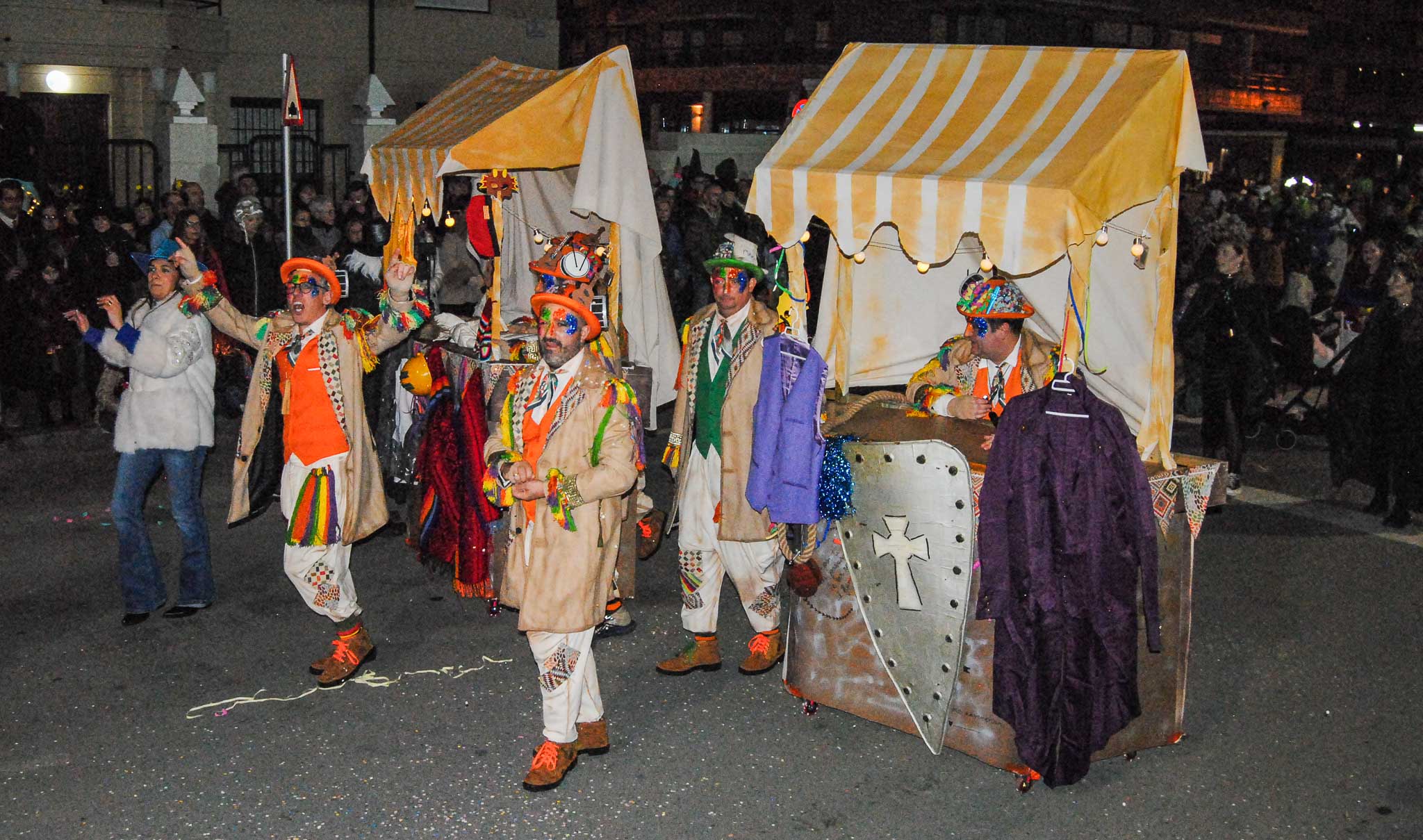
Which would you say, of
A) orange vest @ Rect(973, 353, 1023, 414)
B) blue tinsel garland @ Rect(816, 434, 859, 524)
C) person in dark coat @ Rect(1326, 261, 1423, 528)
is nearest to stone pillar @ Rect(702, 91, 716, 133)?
person in dark coat @ Rect(1326, 261, 1423, 528)

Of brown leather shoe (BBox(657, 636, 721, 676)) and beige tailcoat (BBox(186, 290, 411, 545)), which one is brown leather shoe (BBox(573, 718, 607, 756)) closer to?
brown leather shoe (BBox(657, 636, 721, 676))

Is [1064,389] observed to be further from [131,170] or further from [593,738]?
[131,170]

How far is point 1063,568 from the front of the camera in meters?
5.09

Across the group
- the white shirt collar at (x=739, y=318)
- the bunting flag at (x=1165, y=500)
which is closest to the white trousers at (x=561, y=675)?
the white shirt collar at (x=739, y=318)

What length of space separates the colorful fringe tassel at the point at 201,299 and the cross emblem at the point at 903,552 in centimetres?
356

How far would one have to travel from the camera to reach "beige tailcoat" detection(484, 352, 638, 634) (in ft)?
16.5

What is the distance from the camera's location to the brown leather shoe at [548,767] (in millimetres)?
5211

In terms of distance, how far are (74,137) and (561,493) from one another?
1652cm

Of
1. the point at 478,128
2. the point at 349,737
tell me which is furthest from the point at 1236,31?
the point at 349,737

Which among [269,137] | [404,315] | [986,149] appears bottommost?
[404,315]

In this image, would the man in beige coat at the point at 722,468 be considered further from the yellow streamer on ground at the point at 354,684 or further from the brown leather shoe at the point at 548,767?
the brown leather shoe at the point at 548,767

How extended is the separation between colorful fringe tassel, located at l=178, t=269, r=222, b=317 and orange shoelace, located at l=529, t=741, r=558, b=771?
296 centimetres

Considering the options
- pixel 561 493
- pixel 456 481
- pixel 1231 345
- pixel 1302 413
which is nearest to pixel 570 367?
pixel 561 493

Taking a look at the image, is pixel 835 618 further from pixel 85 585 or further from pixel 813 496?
pixel 85 585
